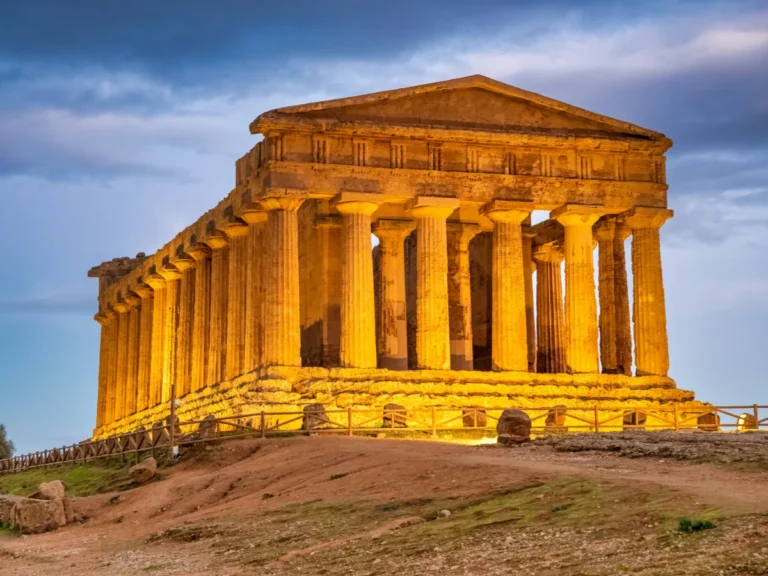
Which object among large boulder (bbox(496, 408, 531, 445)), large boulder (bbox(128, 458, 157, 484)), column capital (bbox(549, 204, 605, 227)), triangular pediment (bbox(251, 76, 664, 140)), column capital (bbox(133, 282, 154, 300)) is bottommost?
large boulder (bbox(128, 458, 157, 484))

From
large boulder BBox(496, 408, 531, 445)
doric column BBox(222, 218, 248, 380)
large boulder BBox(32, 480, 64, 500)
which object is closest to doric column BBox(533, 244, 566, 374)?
doric column BBox(222, 218, 248, 380)

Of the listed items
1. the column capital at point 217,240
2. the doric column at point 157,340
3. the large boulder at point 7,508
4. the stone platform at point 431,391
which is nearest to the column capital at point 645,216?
the stone platform at point 431,391

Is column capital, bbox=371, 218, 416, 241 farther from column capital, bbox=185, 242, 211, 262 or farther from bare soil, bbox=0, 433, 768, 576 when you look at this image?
bare soil, bbox=0, 433, 768, 576

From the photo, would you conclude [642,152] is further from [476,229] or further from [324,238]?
[324,238]

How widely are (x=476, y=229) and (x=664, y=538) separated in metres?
42.2

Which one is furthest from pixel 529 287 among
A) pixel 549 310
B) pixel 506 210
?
pixel 506 210

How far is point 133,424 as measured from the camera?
7556cm

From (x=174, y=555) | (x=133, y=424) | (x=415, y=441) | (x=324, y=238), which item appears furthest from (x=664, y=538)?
(x=133, y=424)

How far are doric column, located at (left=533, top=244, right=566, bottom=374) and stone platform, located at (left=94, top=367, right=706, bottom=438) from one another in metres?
7.59

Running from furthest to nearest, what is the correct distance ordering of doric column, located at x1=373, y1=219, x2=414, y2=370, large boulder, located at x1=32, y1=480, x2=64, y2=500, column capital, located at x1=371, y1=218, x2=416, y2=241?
1. column capital, located at x1=371, y1=218, x2=416, y2=241
2. doric column, located at x1=373, y1=219, x2=414, y2=370
3. large boulder, located at x1=32, y1=480, x2=64, y2=500

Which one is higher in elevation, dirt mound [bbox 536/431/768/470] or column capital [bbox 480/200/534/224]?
column capital [bbox 480/200/534/224]

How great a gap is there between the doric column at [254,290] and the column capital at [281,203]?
194 cm

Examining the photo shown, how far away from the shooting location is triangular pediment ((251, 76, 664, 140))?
185ft

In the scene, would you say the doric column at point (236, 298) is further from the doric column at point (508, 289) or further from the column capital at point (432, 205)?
the doric column at point (508, 289)
